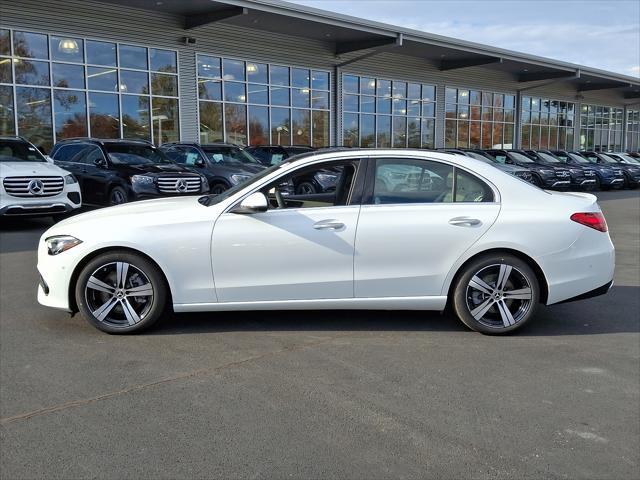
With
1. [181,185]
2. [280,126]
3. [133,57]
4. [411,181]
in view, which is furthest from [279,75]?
[411,181]

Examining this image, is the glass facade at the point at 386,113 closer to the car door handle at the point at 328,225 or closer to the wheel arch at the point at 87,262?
the car door handle at the point at 328,225

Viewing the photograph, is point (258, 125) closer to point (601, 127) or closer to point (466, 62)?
point (466, 62)

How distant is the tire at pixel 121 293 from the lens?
497 cm

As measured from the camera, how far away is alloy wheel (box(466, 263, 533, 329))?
16.7 ft

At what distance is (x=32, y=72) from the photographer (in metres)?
19.5

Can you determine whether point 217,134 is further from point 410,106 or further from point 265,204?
point 265,204

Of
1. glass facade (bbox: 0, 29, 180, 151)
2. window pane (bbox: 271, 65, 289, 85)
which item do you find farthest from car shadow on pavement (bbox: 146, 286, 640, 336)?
window pane (bbox: 271, 65, 289, 85)

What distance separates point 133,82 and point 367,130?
12587mm

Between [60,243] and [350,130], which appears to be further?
[350,130]

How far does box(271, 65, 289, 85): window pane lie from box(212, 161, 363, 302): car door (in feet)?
74.0

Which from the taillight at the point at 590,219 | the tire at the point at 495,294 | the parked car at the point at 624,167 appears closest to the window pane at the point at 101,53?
the tire at the point at 495,294

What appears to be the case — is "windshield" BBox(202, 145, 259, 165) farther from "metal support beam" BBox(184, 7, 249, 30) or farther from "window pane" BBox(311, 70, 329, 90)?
"window pane" BBox(311, 70, 329, 90)

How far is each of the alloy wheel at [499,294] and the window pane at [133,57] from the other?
1956 centimetres

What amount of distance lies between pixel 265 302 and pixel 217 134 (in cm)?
2089
